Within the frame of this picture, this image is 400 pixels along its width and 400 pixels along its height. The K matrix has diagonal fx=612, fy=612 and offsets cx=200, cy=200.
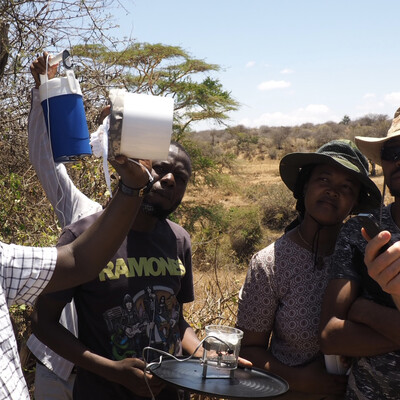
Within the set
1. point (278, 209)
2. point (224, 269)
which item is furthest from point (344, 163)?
point (278, 209)

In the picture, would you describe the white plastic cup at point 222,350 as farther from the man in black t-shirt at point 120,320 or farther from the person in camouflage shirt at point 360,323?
the person in camouflage shirt at point 360,323

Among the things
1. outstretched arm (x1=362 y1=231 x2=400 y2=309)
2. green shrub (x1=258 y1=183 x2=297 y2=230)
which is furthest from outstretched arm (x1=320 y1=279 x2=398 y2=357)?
green shrub (x1=258 y1=183 x2=297 y2=230)

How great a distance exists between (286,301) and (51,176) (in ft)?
3.58

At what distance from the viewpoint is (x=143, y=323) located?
209 centimetres

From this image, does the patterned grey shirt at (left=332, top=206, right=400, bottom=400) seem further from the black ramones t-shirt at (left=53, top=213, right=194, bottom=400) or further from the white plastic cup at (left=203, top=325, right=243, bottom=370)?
the black ramones t-shirt at (left=53, top=213, right=194, bottom=400)

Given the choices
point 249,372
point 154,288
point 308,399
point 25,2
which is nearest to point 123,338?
point 154,288

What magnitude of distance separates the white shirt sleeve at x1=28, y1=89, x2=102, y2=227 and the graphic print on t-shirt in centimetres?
55

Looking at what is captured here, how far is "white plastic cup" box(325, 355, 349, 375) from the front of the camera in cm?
218

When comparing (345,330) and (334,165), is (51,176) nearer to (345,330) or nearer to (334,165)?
(334,165)

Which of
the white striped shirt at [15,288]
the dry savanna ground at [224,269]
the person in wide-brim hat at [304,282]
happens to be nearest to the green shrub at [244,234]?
the dry savanna ground at [224,269]

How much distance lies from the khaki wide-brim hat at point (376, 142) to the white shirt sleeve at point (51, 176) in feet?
3.65

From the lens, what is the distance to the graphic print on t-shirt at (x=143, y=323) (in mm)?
2057

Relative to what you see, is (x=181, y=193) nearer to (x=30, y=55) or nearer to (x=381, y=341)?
(x=381, y=341)

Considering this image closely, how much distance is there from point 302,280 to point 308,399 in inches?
17.1
